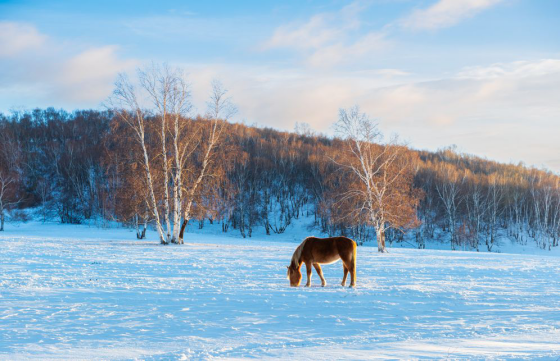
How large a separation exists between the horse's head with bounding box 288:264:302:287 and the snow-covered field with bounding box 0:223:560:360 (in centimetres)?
44

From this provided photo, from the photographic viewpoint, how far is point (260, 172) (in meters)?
81.9

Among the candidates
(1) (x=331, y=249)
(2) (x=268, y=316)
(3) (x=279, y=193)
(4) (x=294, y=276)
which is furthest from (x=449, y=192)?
(2) (x=268, y=316)

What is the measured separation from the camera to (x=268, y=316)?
9.41m

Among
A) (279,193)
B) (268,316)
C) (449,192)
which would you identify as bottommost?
(268,316)

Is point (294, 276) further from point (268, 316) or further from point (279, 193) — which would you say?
point (279, 193)

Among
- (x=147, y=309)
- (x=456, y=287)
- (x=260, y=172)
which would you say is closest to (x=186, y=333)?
(x=147, y=309)

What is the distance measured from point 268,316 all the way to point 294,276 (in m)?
4.15

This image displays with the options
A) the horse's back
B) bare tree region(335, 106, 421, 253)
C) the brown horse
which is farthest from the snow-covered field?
bare tree region(335, 106, 421, 253)

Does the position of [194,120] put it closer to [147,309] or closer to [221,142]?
[221,142]

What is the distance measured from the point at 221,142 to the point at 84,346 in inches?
1147

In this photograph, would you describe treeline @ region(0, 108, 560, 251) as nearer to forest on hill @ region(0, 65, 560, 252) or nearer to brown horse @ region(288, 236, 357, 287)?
forest on hill @ region(0, 65, 560, 252)

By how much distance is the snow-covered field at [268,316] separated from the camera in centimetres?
678

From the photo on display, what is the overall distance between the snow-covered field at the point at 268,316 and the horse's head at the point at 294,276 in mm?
440

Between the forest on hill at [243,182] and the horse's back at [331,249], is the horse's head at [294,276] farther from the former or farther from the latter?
the forest on hill at [243,182]
